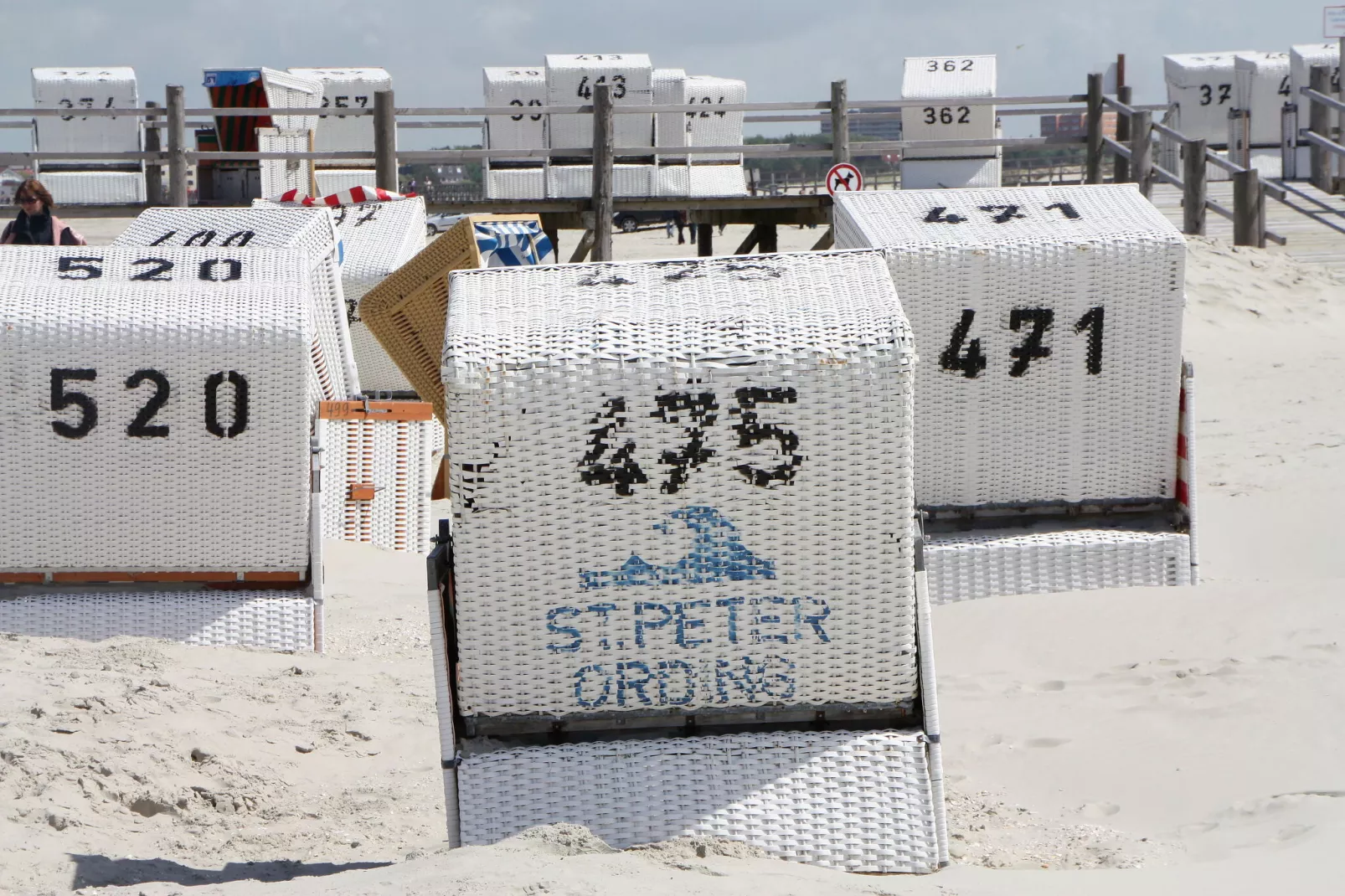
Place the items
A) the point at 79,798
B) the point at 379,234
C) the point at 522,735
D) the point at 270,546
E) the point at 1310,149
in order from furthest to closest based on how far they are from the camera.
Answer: the point at 1310,149 → the point at 379,234 → the point at 270,546 → the point at 79,798 → the point at 522,735

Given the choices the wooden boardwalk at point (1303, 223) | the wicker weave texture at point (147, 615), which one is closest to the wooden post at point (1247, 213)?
the wooden boardwalk at point (1303, 223)

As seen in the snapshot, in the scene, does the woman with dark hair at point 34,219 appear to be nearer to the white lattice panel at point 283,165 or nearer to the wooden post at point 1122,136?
the white lattice panel at point 283,165

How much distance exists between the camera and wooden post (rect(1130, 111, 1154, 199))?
1402 cm

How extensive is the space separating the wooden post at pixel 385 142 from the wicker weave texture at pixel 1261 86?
14066 mm

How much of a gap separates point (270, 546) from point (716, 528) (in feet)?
7.64

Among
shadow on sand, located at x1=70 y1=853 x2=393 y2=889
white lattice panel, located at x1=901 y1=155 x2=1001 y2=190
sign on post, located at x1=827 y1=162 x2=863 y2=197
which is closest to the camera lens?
shadow on sand, located at x1=70 y1=853 x2=393 y2=889

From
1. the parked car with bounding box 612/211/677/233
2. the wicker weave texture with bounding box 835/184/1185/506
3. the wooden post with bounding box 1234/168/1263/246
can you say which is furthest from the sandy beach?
the parked car with bounding box 612/211/677/233

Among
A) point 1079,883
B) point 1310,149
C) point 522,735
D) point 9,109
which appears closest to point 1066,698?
point 1079,883

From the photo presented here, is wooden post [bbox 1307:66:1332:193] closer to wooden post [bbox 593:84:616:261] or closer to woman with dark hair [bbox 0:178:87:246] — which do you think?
wooden post [bbox 593:84:616:261]

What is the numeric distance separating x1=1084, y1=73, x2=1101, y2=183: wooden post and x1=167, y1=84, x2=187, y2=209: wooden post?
7.49 m

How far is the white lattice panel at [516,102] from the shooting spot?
627 inches

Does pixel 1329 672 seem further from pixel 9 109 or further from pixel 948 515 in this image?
pixel 9 109

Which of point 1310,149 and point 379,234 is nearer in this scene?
point 379,234

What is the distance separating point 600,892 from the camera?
9.35 feet
